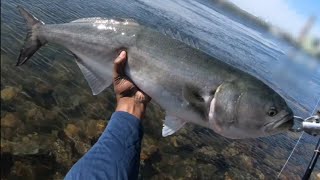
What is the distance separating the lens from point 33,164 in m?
7.21

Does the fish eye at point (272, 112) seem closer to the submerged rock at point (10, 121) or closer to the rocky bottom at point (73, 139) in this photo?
the rocky bottom at point (73, 139)

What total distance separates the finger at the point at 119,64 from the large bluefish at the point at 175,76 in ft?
0.20

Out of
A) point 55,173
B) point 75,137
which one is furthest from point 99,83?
point 75,137

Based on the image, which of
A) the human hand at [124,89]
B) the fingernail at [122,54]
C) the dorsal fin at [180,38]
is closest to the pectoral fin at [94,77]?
the human hand at [124,89]

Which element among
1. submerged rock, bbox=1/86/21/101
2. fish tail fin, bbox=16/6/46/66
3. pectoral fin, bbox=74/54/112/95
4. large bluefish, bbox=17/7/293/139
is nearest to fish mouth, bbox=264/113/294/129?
large bluefish, bbox=17/7/293/139

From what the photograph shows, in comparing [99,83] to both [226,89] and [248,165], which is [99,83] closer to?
[226,89]

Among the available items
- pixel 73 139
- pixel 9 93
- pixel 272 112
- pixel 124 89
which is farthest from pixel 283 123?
pixel 9 93

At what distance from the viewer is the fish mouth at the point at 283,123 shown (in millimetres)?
3443

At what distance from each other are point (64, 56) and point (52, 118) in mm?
3273

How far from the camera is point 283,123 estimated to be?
136 inches

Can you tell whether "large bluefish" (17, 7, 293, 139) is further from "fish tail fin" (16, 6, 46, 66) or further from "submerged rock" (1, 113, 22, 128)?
"submerged rock" (1, 113, 22, 128)

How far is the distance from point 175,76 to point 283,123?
1.23m

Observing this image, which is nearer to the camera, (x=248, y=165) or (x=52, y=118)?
(x=52, y=118)

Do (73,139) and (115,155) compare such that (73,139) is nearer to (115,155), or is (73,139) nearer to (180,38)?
(180,38)
